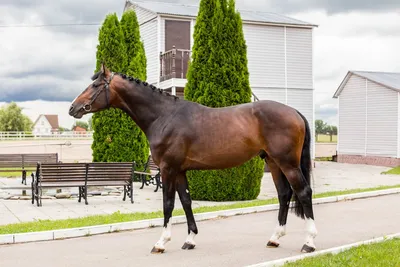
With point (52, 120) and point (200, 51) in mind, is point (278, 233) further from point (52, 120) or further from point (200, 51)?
point (52, 120)

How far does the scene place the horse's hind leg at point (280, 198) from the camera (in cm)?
752

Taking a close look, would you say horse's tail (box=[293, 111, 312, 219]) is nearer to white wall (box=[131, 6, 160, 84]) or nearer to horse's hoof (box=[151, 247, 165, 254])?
horse's hoof (box=[151, 247, 165, 254])

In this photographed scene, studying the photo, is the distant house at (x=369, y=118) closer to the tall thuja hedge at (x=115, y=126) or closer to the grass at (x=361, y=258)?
the tall thuja hedge at (x=115, y=126)

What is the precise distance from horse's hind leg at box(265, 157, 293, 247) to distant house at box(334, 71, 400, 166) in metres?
20.6

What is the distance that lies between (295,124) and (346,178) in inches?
537

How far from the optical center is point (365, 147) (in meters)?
28.8

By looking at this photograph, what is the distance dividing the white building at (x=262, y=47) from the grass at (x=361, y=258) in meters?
18.0

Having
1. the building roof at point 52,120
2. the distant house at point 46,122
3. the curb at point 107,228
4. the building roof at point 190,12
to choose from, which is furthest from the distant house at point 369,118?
the building roof at point 52,120

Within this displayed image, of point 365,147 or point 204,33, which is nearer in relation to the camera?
point 204,33

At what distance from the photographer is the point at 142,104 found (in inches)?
291

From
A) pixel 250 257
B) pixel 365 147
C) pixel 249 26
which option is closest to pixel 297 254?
pixel 250 257

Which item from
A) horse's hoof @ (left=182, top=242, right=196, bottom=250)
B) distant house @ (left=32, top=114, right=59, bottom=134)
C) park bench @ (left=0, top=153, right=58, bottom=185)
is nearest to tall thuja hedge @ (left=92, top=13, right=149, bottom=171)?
park bench @ (left=0, top=153, right=58, bottom=185)

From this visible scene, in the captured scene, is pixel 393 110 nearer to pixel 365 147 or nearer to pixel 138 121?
pixel 365 147

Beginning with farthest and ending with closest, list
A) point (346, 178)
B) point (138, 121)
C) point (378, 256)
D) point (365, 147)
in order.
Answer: point (365, 147) < point (346, 178) < point (138, 121) < point (378, 256)
